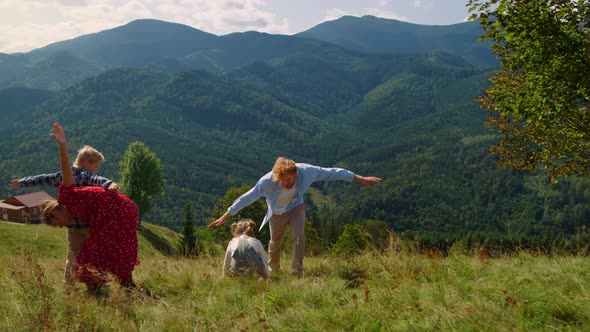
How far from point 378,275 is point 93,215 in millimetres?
4478

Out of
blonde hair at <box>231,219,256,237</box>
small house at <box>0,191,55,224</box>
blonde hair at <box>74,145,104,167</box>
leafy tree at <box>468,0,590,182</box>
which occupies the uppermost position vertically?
leafy tree at <box>468,0,590,182</box>

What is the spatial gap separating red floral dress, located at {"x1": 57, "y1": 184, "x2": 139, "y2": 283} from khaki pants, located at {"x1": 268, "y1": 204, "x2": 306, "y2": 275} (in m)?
2.60

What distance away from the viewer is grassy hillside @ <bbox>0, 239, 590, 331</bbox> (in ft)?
15.1

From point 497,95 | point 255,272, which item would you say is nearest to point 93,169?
point 255,272

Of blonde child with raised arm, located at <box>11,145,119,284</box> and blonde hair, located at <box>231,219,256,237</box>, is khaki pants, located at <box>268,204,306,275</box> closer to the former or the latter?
A: blonde hair, located at <box>231,219,256,237</box>

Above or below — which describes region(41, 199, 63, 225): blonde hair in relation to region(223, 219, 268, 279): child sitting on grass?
above

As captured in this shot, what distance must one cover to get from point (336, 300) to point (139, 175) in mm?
59485

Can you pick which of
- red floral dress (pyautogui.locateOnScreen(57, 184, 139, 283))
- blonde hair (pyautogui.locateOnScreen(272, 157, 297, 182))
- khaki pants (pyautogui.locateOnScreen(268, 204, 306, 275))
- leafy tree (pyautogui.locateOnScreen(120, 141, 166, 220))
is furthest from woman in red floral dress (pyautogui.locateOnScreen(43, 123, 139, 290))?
leafy tree (pyautogui.locateOnScreen(120, 141, 166, 220))

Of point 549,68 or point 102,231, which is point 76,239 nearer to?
point 102,231

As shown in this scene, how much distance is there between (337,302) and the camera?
5.66 meters

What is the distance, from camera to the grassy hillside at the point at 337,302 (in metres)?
4.59

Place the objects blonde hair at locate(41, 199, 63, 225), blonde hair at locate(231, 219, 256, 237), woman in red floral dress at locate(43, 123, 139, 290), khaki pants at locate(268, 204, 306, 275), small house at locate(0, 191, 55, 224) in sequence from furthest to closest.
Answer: small house at locate(0, 191, 55, 224), blonde hair at locate(231, 219, 256, 237), khaki pants at locate(268, 204, 306, 275), blonde hair at locate(41, 199, 63, 225), woman in red floral dress at locate(43, 123, 139, 290)

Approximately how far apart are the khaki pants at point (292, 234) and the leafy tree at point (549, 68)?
784cm

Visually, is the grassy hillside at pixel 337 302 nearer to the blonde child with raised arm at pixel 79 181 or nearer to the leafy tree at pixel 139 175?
the blonde child with raised arm at pixel 79 181
